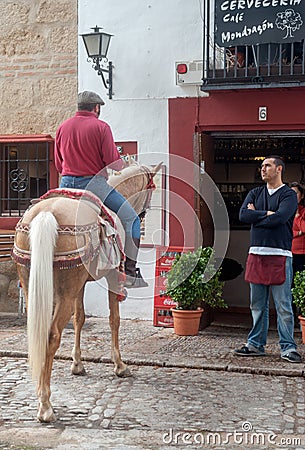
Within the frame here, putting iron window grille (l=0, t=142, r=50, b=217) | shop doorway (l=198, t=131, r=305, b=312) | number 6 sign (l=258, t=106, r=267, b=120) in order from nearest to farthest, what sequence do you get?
1. number 6 sign (l=258, t=106, r=267, b=120)
2. iron window grille (l=0, t=142, r=50, b=217)
3. shop doorway (l=198, t=131, r=305, b=312)

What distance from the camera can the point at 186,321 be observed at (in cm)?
902

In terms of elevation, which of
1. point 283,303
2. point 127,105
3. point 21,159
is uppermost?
point 127,105

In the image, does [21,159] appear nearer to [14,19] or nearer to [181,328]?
[14,19]

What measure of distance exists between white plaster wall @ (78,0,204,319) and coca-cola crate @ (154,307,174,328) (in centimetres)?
32

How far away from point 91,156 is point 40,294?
173 centimetres

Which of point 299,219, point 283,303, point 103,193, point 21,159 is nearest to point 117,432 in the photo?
point 103,193

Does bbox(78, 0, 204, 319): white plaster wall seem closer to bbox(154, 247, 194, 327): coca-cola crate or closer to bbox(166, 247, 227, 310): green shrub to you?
bbox(154, 247, 194, 327): coca-cola crate

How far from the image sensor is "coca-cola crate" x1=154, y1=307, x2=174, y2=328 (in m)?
9.56

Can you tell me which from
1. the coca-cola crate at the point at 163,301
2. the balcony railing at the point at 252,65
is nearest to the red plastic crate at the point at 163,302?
the coca-cola crate at the point at 163,301

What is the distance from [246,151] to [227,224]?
1461mm

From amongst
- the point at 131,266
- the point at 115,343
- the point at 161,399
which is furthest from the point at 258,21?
the point at 161,399

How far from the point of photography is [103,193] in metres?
6.96

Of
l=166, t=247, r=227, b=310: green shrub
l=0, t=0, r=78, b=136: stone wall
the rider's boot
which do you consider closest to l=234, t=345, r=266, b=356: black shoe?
l=166, t=247, r=227, b=310: green shrub

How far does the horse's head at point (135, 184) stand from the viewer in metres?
7.21
